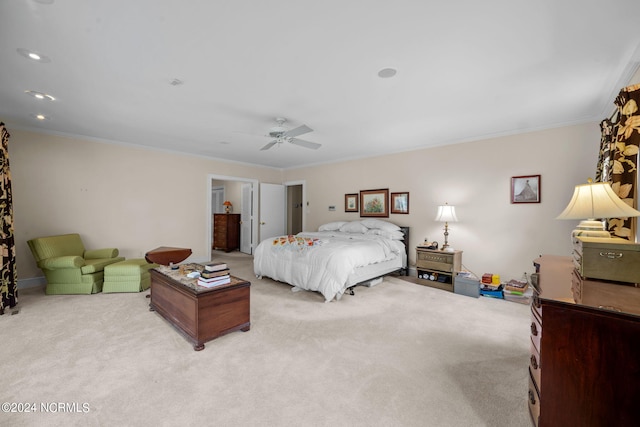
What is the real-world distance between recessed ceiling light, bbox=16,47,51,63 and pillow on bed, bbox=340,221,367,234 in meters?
4.65

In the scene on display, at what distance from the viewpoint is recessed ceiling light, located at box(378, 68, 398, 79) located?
7.89 feet

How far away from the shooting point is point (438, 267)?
4402 millimetres

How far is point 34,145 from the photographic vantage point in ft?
14.0

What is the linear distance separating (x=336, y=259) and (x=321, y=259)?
0.22m

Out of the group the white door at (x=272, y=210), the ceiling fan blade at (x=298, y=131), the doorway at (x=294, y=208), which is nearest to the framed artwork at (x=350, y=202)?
the white door at (x=272, y=210)

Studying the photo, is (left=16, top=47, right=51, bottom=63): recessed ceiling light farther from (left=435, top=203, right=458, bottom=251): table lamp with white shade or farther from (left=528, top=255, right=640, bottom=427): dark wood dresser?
(left=435, top=203, right=458, bottom=251): table lamp with white shade

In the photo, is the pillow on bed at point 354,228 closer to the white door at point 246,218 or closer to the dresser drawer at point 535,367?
the white door at point 246,218

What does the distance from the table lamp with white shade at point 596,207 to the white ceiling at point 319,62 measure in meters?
1.12

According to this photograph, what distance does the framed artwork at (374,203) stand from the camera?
5.60 metres

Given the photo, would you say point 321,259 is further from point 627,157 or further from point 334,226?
point 627,157

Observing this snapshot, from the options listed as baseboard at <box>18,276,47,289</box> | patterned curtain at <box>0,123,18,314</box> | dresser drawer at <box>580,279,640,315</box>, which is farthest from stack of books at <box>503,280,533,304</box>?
baseboard at <box>18,276,47,289</box>

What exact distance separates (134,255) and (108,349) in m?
3.32

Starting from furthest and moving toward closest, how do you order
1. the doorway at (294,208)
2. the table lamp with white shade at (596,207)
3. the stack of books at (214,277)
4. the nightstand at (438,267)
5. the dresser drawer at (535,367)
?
the doorway at (294,208) < the nightstand at (438,267) < the stack of books at (214,277) < the table lamp with white shade at (596,207) < the dresser drawer at (535,367)

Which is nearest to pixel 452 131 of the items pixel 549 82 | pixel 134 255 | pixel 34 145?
pixel 549 82
